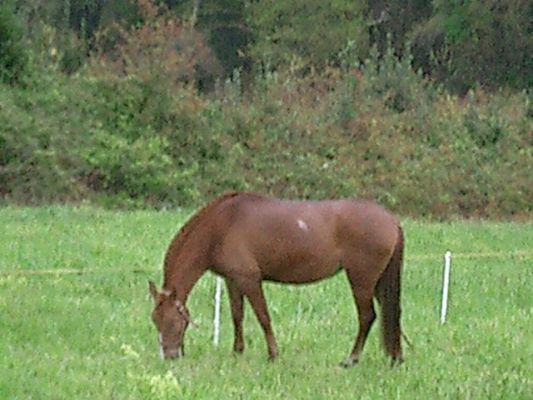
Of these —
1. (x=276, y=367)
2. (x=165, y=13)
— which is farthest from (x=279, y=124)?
(x=276, y=367)

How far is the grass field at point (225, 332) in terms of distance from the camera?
32.8 ft

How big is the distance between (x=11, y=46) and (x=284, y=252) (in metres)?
19.6

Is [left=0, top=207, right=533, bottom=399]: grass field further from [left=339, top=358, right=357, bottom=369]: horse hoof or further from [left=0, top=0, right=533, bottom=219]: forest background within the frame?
[left=0, top=0, right=533, bottom=219]: forest background

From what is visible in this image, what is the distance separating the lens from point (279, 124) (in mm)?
32562

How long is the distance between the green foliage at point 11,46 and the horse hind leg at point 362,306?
19.3m

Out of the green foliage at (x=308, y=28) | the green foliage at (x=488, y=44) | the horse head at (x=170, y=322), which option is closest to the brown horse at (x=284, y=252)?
the horse head at (x=170, y=322)

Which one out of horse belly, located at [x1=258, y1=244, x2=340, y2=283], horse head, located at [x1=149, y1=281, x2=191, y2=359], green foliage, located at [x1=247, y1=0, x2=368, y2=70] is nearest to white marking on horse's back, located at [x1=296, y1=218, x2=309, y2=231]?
horse belly, located at [x1=258, y1=244, x2=340, y2=283]

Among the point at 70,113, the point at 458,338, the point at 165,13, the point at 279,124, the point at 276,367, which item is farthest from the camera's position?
the point at 165,13

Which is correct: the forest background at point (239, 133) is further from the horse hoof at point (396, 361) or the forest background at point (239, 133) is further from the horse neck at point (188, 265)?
the horse hoof at point (396, 361)

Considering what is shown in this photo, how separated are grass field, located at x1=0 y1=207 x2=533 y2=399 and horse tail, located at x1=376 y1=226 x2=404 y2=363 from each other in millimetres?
194

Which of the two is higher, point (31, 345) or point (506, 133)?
point (31, 345)

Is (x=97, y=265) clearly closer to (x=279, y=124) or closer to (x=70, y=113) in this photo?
(x=70, y=113)

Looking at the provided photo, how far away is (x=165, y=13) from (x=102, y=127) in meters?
16.2

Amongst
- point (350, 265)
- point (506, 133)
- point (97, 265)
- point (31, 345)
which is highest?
point (350, 265)
